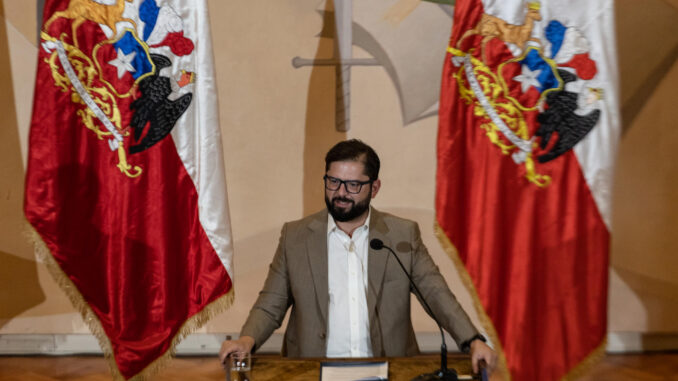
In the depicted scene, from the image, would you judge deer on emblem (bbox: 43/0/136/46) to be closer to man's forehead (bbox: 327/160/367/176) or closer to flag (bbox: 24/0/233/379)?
flag (bbox: 24/0/233/379)

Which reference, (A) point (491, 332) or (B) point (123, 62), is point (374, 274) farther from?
(B) point (123, 62)

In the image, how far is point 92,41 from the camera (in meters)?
3.19

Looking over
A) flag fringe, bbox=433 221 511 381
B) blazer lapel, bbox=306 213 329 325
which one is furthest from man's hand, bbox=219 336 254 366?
flag fringe, bbox=433 221 511 381

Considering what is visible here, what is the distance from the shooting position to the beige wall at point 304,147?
15.1ft

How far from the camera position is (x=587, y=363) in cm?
324

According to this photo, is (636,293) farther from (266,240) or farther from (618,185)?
(266,240)

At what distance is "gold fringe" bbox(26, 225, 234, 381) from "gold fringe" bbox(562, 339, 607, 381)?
1707mm

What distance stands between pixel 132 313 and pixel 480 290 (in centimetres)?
171

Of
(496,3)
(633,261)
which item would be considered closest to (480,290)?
(496,3)

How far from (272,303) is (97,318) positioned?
3.57 ft

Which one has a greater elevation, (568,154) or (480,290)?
(568,154)

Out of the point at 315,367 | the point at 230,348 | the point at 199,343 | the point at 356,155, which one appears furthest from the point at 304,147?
the point at 315,367

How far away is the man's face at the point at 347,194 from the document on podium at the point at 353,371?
2.27 ft

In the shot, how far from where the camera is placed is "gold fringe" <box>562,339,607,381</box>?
323 centimetres
